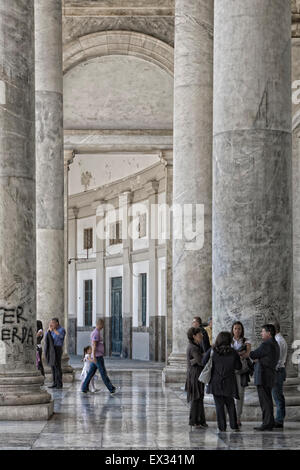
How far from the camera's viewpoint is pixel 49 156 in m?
21.3

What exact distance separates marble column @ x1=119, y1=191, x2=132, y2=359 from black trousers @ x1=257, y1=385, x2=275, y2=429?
2788 centimetres

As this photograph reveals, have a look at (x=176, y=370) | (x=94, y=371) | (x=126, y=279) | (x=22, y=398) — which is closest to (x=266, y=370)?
(x=22, y=398)

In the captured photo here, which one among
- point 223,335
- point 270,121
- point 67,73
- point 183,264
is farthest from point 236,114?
point 67,73

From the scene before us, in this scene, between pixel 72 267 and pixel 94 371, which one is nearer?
pixel 94 371

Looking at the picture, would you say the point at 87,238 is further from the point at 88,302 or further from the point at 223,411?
the point at 223,411

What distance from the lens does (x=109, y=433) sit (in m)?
12.3

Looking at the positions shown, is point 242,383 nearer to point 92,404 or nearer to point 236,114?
point 236,114

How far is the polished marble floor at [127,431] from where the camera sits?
11086 mm

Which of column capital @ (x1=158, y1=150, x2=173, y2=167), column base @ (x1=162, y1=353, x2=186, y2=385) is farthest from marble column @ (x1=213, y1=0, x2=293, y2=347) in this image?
column capital @ (x1=158, y1=150, x2=173, y2=167)

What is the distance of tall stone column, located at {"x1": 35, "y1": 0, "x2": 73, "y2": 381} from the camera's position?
21.0m

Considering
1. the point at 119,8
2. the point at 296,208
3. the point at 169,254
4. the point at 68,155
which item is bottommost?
the point at 169,254

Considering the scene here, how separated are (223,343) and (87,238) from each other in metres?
34.6

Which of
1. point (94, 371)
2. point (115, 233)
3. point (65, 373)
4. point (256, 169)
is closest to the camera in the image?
point (256, 169)

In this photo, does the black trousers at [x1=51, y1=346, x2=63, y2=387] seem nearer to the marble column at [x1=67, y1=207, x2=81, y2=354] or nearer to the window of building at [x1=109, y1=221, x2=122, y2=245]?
the window of building at [x1=109, y1=221, x2=122, y2=245]
